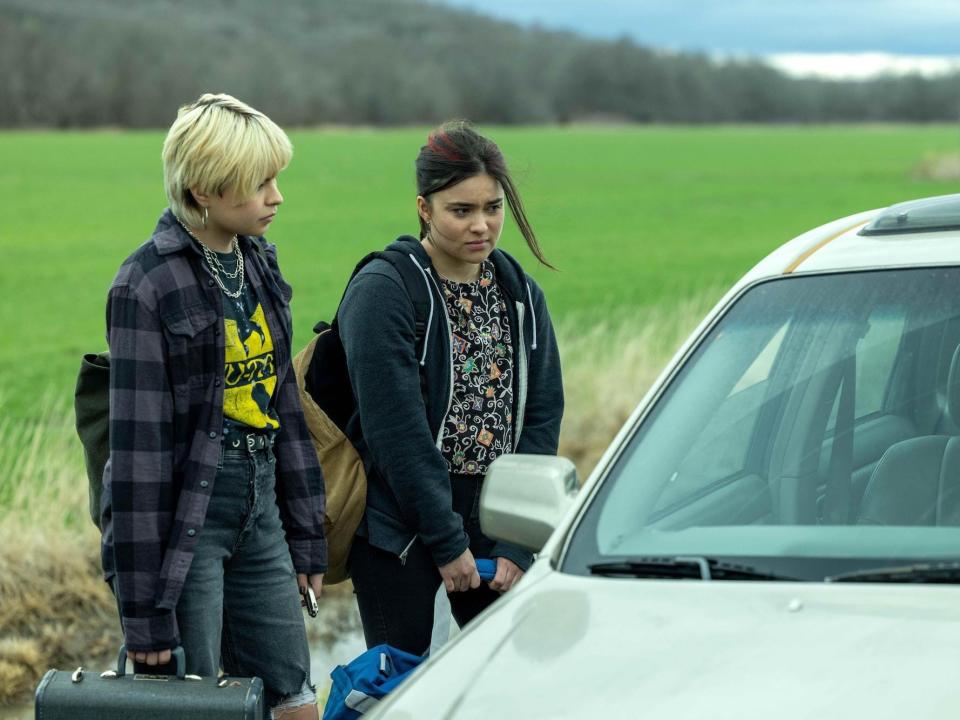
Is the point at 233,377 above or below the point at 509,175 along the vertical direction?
below

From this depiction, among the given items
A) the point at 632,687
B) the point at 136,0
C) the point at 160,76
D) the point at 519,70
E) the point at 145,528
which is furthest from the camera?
the point at 136,0

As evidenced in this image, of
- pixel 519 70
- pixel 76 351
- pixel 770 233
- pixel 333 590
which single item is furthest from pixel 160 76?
pixel 333 590

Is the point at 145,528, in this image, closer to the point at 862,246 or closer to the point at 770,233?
the point at 862,246

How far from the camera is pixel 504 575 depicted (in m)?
3.61

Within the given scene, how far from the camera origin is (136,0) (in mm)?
174625

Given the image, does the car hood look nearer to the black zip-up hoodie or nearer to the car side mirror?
the car side mirror

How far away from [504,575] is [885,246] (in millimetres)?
1236

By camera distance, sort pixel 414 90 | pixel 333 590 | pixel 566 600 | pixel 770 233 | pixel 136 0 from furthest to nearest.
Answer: pixel 136 0 → pixel 414 90 → pixel 770 233 → pixel 333 590 → pixel 566 600

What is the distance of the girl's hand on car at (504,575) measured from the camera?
11.8ft

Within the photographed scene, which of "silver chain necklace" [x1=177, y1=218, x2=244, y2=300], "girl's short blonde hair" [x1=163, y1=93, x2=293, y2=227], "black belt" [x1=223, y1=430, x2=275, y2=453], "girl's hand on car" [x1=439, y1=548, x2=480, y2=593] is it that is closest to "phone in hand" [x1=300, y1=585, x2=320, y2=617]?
"girl's hand on car" [x1=439, y1=548, x2=480, y2=593]

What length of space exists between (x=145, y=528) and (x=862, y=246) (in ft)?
5.22

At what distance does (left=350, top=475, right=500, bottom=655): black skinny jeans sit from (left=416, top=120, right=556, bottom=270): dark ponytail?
2.25 ft

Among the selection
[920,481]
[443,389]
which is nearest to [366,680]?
[443,389]

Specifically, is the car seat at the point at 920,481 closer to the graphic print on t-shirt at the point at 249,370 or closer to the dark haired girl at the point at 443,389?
the dark haired girl at the point at 443,389
